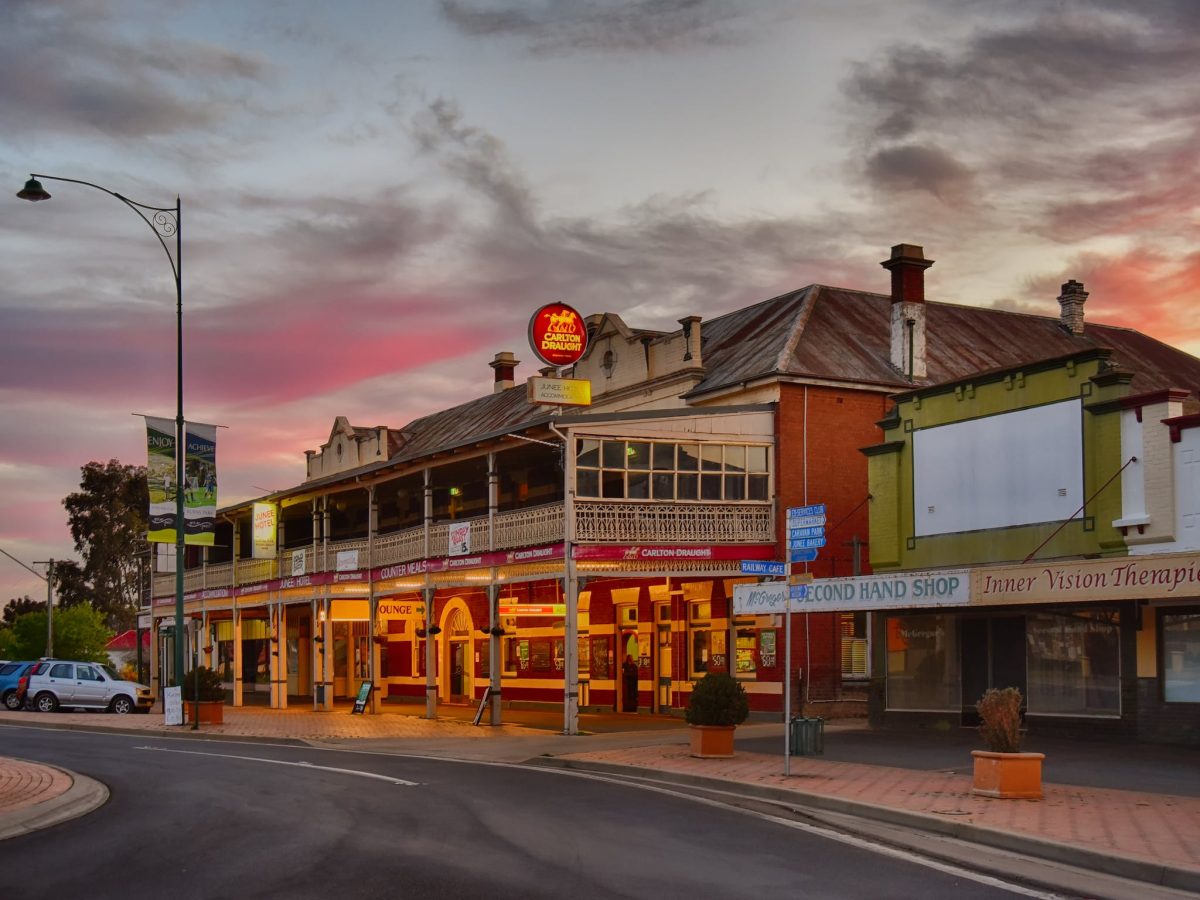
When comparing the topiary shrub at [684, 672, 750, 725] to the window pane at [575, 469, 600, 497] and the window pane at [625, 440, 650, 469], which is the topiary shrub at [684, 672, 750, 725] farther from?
the window pane at [625, 440, 650, 469]

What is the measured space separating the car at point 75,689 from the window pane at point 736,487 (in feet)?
68.5

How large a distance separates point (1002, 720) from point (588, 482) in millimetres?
Answer: 15911

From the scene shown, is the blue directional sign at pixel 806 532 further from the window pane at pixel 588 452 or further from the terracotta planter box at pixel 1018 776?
the window pane at pixel 588 452

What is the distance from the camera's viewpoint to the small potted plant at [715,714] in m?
22.0

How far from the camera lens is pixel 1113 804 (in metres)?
15.4

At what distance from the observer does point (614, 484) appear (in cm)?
3105

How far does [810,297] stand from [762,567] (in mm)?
17362

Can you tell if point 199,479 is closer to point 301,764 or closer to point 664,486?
point 664,486

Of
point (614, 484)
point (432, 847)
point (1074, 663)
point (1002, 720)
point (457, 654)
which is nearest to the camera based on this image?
point (432, 847)

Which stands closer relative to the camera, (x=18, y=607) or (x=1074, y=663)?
(x=1074, y=663)

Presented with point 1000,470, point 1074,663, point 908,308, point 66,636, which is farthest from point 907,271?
point 66,636

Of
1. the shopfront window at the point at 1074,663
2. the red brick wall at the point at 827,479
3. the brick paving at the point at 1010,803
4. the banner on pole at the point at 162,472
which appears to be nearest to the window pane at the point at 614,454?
the red brick wall at the point at 827,479

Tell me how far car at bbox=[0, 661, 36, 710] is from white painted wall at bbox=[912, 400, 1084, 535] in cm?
2833

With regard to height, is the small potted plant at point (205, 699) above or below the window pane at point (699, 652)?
below
